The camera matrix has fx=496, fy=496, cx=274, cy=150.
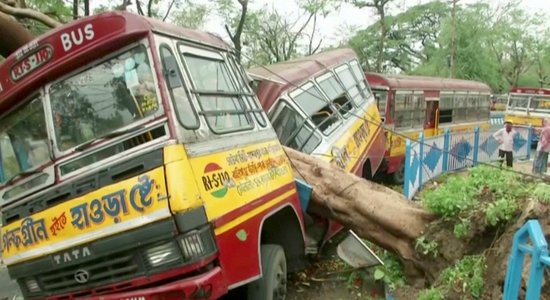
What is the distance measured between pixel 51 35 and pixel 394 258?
3.72 metres

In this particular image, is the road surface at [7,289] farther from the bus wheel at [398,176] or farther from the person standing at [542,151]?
the person standing at [542,151]

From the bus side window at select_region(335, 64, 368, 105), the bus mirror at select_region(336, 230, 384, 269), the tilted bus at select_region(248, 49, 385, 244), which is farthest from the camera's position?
the bus side window at select_region(335, 64, 368, 105)

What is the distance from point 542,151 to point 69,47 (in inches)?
483

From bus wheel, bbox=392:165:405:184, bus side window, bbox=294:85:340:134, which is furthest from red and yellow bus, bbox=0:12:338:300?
bus wheel, bbox=392:165:405:184

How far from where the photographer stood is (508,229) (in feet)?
13.1

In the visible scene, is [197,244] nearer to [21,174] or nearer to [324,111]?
[21,174]

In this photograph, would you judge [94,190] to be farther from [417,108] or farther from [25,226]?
[417,108]

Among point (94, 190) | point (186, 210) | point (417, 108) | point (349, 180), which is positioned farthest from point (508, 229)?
point (417, 108)

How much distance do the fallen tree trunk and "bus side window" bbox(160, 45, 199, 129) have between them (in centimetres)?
219

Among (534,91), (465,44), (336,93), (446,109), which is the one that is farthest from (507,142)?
(465,44)

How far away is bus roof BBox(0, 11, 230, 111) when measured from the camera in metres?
3.48

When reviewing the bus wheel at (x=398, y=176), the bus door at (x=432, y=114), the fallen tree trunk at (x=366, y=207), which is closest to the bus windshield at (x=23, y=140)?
the fallen tree trunk at (x=366, y=207)

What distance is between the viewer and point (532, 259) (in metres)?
2.48

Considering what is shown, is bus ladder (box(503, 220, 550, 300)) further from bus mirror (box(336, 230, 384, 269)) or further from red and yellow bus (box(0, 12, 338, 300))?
bus mirror (box(336, 230, 384, 269))
